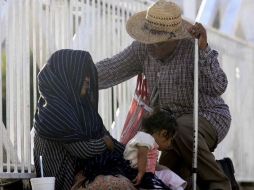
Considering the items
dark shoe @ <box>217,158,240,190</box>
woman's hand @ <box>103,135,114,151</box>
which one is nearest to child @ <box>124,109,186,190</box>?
woman's hand @ <box>103,135,114,151</box>

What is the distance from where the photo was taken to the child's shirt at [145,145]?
5.92 metres

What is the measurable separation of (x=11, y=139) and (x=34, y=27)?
0.87m

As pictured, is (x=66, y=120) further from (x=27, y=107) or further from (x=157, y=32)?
(x=157, y=32)

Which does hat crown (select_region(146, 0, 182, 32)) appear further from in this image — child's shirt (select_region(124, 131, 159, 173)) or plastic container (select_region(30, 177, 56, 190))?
plastic container (select_region(30, 177, 56, 190))

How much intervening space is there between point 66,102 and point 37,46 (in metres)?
0.87

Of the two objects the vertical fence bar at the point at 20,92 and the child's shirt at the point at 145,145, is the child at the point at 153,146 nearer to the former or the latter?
the child's shirt at the point at 145,145

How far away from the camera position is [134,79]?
25.7 feet

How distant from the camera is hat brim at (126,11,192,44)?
648 centimetres

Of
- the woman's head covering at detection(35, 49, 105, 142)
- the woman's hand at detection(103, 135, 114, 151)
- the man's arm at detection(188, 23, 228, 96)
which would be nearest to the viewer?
the woman's head covering at detection(35, 49, 105, 142)

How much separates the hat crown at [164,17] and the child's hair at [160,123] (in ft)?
2.15

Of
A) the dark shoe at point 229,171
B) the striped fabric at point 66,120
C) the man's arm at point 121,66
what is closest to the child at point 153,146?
the striped fabric at point 66,120

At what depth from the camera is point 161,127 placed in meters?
6.17

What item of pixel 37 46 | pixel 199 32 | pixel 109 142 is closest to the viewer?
pixel 109 142

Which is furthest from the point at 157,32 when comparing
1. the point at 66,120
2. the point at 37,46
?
the point at 66,120
